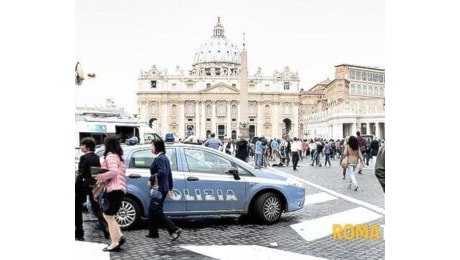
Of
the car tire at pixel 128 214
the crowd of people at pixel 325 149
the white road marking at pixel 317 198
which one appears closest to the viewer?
the car tire at pixel 128 214

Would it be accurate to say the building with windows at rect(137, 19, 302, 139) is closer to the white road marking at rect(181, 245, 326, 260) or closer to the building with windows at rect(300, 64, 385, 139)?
the building with windows at rect(300, 64, 385, 139)

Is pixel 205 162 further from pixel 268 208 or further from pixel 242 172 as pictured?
pixel 268 208

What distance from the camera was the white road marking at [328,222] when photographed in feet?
21.0

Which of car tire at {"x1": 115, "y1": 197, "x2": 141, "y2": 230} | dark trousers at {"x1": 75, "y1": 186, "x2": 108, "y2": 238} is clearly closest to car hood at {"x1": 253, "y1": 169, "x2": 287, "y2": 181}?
car tire at {"x1": 115, "y1": 197, "x2": 141, "y2": 230}

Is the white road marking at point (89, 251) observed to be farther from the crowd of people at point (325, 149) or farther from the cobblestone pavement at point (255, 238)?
the crowd of people at point (325, 149)

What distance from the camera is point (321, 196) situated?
875cm

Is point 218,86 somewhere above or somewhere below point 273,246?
above

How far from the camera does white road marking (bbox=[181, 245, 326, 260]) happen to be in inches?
229

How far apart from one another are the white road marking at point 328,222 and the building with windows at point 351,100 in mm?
970

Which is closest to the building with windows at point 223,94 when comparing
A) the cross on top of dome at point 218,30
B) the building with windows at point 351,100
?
the building with windows at point 351,100
